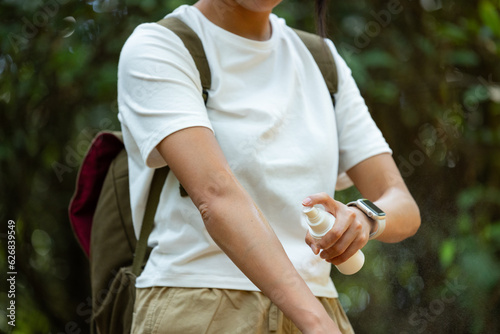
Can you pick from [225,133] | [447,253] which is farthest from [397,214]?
[447,253]

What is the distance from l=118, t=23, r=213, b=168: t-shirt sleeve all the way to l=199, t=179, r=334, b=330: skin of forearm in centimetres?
13

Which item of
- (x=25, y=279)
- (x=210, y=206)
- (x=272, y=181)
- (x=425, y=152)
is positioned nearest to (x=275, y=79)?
(x=272, y=181)

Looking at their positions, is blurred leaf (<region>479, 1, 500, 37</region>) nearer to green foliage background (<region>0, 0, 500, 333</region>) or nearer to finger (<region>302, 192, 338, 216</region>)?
green foliage background (<region>0, 0, 500, 333</region>)

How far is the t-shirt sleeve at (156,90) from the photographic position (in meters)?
1.00

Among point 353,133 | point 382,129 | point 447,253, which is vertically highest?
point 353,133

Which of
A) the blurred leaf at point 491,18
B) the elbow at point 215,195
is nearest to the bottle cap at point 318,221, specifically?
the elbow at point 215,195

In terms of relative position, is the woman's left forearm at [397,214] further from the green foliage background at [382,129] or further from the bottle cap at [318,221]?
the green foliage background at [382,129]

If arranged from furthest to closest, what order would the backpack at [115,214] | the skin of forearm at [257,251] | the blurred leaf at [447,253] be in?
the blurred leaf at [447,253]
the backpack at [115,214]
the skin of forearm at [257,251]

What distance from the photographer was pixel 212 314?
3.32ft

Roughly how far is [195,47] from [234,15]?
0.13 meters

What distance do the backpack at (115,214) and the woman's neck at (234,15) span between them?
8 cm

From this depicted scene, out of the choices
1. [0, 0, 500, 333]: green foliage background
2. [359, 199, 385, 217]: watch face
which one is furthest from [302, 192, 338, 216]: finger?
[0, 0, 500, 333]: green foliage background

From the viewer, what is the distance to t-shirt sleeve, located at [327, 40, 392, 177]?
1.24 m

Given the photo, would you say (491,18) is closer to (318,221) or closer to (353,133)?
(353,133)
